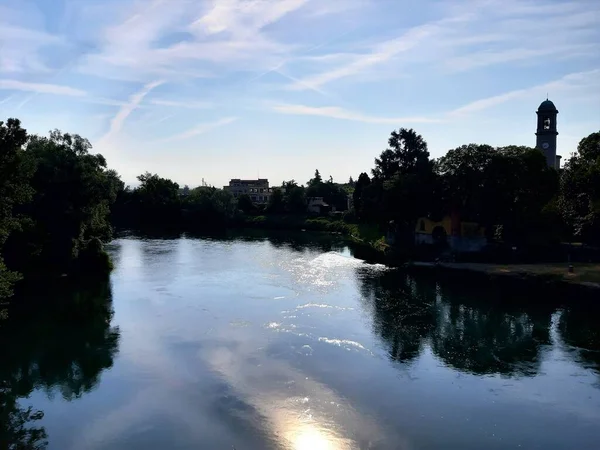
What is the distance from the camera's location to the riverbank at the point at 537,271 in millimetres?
38625

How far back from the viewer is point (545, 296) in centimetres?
3644

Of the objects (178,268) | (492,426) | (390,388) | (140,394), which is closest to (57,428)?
(140,394)

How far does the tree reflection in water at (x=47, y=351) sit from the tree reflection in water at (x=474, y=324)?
1360cm

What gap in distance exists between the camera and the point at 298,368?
2194 cm

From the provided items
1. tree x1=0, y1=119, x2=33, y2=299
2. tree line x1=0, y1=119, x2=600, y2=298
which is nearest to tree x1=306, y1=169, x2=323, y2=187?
tree line x1=0, y1=119, x2=600, y2=298

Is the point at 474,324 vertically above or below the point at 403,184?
below

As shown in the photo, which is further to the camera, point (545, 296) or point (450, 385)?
point (545, 296)

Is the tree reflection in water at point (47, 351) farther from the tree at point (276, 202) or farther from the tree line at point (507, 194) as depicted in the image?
the tree at point (276, 202)

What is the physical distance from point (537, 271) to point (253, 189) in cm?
8868

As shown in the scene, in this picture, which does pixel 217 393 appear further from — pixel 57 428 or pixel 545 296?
pixel 545 296

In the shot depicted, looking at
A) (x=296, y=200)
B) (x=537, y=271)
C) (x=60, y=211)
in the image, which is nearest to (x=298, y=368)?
(x=60, y=211)

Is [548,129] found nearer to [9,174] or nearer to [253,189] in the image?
[9,174]

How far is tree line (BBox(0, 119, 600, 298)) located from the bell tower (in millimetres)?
17015

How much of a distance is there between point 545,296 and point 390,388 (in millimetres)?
21442
